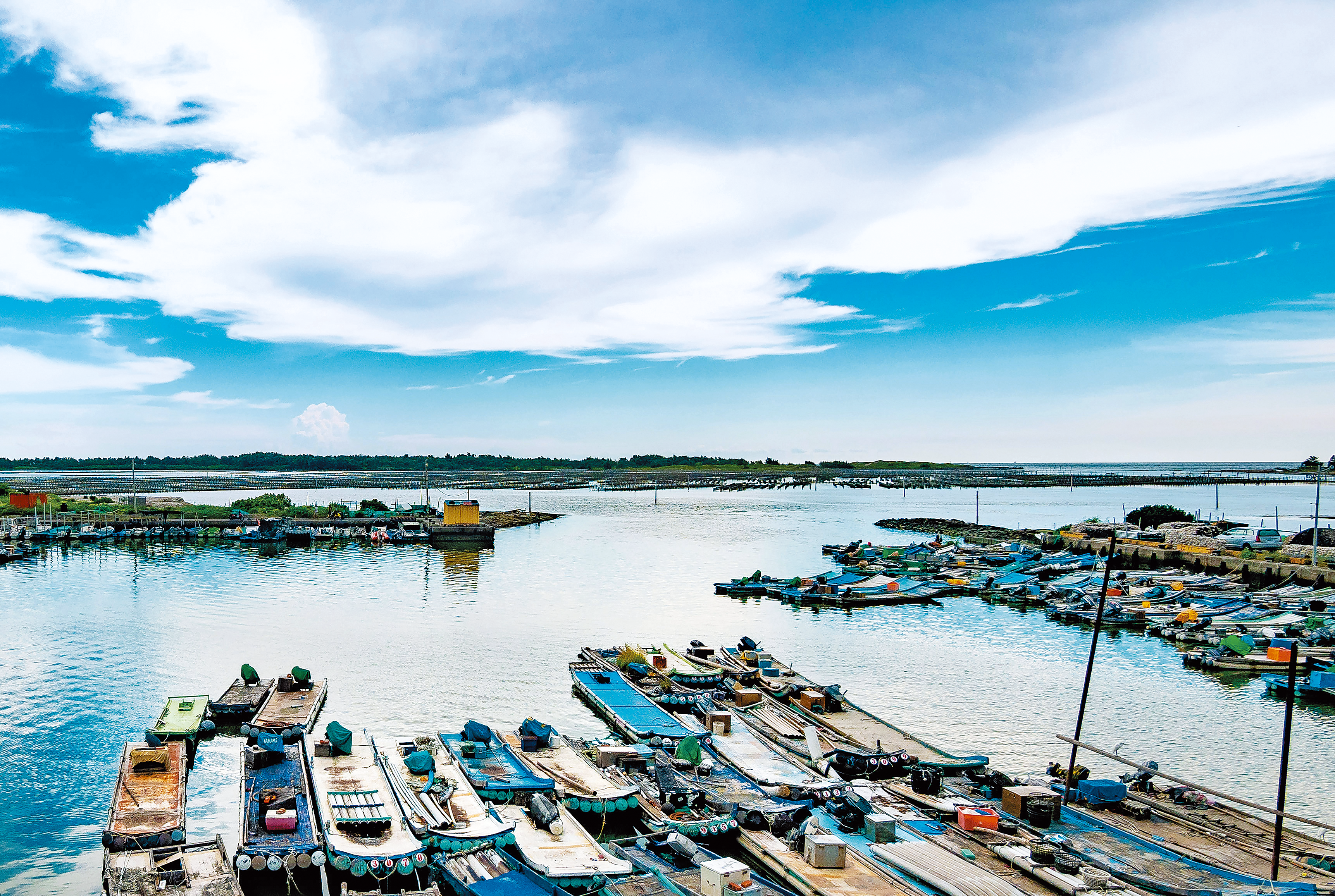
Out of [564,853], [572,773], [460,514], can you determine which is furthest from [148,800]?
[460,514]

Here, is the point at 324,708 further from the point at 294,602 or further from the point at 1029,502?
the point at 1029,502

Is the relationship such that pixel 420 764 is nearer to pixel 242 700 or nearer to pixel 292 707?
pixel 292 707

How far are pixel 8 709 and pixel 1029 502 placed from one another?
158 m

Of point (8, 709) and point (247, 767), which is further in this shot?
point (8, 709)

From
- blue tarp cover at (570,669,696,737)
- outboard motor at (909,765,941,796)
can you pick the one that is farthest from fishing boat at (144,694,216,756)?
outboard motor at (909,765,941,796)

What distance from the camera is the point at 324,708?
99.7ft

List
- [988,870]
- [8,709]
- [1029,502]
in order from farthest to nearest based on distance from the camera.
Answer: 1. [1029,502]
2. [8,709]
3. [988,870]

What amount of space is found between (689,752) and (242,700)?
16116 millimetres

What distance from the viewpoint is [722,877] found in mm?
15656

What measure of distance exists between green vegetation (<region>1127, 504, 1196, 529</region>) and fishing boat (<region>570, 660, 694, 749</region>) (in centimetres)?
7401

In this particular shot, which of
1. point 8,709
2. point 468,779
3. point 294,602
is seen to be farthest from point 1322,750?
point 294,602

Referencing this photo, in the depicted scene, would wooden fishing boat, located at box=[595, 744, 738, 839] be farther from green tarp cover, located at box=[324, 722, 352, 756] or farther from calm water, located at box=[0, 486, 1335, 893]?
green tarp cover, located at box=[324, 722, 352, 756]

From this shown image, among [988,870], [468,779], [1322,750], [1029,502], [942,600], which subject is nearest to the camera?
[988,870]

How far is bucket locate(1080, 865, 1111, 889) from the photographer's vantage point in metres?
16.1
